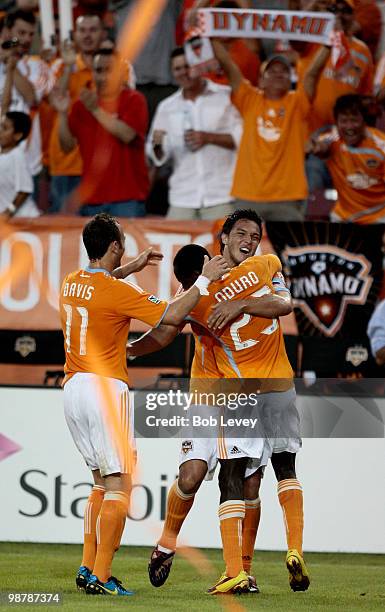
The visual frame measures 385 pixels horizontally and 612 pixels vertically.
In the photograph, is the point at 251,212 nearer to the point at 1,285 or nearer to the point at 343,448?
the point at 343,448

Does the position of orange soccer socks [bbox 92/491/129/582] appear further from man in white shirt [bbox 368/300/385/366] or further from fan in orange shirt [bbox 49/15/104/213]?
fan in orange shirt [bbox 49/15/104/213]

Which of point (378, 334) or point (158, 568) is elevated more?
point (378, 334)

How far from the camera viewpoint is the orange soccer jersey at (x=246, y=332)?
20.9ft

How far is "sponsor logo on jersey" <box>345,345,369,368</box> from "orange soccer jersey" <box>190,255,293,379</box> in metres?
3.33

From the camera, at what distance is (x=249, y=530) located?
21.6ft

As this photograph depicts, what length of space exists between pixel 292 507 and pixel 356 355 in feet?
11.8

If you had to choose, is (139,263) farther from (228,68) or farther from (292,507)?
(228,68)

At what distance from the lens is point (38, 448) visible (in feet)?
28.3

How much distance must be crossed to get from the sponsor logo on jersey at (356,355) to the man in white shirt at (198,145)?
208 cm

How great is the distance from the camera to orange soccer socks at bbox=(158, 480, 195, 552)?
6.41m

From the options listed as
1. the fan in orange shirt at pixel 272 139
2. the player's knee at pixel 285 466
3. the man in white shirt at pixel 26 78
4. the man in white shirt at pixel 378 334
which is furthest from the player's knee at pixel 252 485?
the man in white shirt at pixel 26 78

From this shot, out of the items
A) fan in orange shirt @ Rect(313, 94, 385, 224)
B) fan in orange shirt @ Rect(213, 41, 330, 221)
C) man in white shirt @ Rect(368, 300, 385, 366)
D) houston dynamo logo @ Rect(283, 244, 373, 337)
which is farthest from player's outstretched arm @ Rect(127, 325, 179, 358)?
fan in orange shirt @ Rect(313, 94, 385, 224)

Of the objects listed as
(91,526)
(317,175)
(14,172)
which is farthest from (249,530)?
(14,172)

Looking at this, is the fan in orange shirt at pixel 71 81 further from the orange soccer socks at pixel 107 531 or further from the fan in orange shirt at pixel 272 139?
the orange soccer socks at pixel 107 531
